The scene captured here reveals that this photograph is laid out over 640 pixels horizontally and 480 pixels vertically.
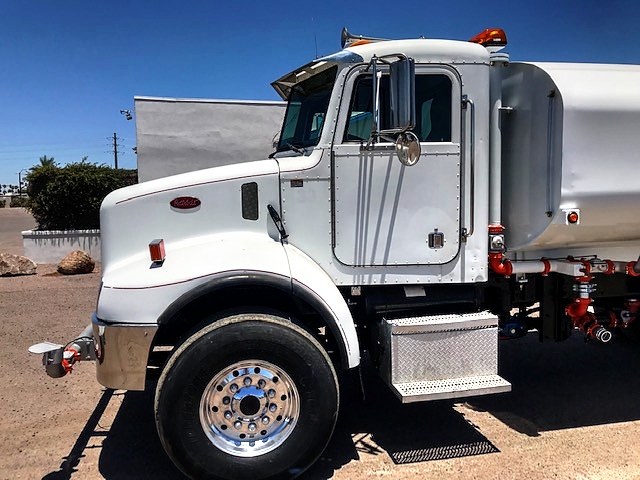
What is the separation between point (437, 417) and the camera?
4.70 metres

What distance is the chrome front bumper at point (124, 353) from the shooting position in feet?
11.7

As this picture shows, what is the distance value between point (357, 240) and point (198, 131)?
9337 mm

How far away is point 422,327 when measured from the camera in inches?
154

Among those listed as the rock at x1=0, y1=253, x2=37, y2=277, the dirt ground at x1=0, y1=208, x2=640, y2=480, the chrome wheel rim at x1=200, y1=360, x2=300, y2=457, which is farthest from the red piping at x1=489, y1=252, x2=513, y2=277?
the rock at x1=0, y1=253, x2=37, y2=277

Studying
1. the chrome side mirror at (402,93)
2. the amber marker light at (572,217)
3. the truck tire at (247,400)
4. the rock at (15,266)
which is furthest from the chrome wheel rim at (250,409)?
the rock at (15,266)

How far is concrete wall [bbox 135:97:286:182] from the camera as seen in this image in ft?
40.4

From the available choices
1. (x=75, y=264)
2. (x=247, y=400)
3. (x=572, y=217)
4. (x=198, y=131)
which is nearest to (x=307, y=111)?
(x=572, y=217)

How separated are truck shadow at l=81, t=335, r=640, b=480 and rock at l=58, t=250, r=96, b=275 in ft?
25.4

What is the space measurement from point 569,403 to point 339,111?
10.7 ft

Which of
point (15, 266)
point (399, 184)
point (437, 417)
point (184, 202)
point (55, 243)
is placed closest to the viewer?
point (184, 202)

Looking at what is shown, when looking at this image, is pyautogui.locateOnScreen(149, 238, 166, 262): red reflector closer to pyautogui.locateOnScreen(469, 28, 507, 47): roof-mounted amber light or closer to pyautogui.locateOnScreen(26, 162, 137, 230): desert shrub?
pyautogui.locateOnScreen(469, 28, 507, 47): roof-mounted amber light

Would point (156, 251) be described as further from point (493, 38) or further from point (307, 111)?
point (493, 38)

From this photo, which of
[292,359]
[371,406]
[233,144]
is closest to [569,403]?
[371,406]

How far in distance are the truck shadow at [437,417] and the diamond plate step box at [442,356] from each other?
21.3 inches
